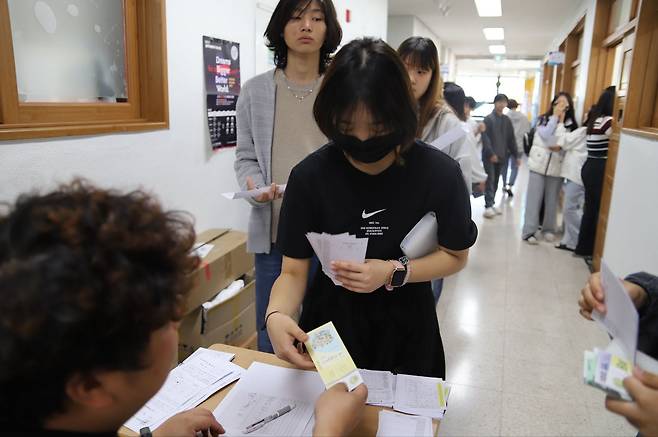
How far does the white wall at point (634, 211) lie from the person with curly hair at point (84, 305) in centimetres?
258

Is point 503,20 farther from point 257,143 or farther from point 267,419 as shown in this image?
point 267,419

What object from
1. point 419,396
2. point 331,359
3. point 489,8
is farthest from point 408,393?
point 489,8

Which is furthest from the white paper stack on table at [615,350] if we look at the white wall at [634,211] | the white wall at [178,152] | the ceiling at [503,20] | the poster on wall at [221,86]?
the ceiling at [503,20]

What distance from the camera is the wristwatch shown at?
3.68 feet

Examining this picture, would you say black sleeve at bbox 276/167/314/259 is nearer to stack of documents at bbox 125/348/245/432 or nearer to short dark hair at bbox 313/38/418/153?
short dark hair at bbox 313/38/418/153

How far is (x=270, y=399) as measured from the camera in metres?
1.03

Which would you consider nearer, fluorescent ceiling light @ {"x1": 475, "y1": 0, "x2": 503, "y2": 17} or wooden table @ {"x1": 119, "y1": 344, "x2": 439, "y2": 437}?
wooden table @ {"x1": 119, "y1": 344, "x2": 439, "y2": 437}

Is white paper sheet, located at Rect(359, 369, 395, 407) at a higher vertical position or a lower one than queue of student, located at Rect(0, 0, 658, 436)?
lower

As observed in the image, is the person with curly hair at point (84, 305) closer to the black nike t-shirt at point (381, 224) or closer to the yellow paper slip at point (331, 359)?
the yellow paper slip at point (331, 359)

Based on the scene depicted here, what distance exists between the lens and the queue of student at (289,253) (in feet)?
1.74

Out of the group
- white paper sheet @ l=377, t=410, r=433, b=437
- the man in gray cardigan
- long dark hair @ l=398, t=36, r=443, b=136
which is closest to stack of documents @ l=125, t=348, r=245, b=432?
white paper sheet @ l=377, t=410, r=433, b=437

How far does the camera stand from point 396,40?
9000mm

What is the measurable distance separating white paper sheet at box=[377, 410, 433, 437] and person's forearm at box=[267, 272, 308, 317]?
33 cm

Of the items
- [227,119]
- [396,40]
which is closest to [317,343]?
[227,119]
